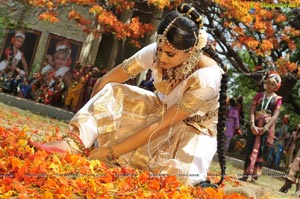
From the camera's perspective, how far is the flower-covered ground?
10.2ft

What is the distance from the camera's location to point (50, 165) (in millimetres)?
3521

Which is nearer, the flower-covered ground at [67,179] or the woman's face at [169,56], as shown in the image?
the flower-covered ground at [67,179]

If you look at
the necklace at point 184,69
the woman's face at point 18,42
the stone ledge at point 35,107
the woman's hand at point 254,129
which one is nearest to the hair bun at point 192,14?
the necklace at point 184,69

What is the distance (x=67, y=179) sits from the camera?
3316 millimetres

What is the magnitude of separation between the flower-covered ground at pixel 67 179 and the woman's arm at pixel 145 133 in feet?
1.07

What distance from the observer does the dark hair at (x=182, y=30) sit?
4203mm

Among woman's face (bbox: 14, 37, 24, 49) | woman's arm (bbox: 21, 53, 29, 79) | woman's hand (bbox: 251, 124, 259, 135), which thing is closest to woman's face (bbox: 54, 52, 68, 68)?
woman's arm (bbox: 21, 53, 29, 79)

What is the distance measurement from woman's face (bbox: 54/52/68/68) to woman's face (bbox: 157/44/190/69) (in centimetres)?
1476

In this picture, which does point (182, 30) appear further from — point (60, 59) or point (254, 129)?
point (60, 59)

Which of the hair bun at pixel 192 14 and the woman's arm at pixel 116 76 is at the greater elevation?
the hair bun at pixel 192 14

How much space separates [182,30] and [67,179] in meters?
1.54

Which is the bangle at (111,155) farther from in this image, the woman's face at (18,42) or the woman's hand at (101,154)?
the woman's face at (18,42)

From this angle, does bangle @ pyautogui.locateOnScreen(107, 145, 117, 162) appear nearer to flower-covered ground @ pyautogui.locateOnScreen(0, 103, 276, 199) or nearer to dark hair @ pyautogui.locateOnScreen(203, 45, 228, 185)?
flower-covered ground @ pyautogui.locateOnScreen(0, 103, 276, 199)

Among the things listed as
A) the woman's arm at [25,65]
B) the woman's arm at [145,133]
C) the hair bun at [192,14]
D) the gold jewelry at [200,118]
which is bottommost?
the woman's arm at [25,65]
